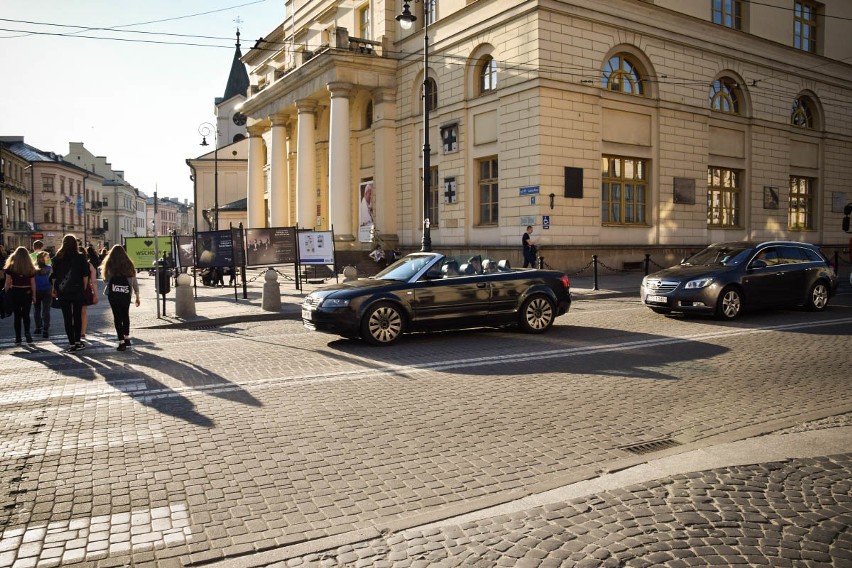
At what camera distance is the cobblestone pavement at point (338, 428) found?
4164 mm

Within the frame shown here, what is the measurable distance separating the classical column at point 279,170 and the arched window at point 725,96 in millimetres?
23455

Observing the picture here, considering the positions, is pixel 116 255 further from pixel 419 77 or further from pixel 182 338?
pixel 419 77

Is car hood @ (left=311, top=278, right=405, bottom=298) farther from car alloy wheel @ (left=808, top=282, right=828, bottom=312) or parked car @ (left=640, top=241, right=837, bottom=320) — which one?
car alloy wheel @ (left=808, top=282, right=828, bottom=312)

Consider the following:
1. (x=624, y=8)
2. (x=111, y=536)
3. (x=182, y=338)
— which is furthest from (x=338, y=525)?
(x=624, y=8)

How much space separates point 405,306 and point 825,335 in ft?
23.1

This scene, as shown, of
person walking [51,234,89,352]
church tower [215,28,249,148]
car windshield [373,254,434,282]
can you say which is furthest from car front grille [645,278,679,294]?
church tower [215,28,249,148]

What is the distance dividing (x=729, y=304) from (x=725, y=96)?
21.0m

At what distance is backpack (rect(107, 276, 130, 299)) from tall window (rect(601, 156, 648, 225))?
20.0m

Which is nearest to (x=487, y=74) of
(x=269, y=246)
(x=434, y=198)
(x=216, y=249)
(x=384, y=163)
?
(x=434, y=198)

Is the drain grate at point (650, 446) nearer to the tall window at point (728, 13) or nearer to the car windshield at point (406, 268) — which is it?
the car windshield at point (406, 268)

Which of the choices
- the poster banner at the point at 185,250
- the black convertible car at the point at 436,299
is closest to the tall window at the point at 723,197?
the black convertible car at the point at 436,299

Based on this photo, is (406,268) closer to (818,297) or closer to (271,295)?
(271,295)

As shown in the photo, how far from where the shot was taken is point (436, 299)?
37.7 ft

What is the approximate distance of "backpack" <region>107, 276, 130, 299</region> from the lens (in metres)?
11.2
